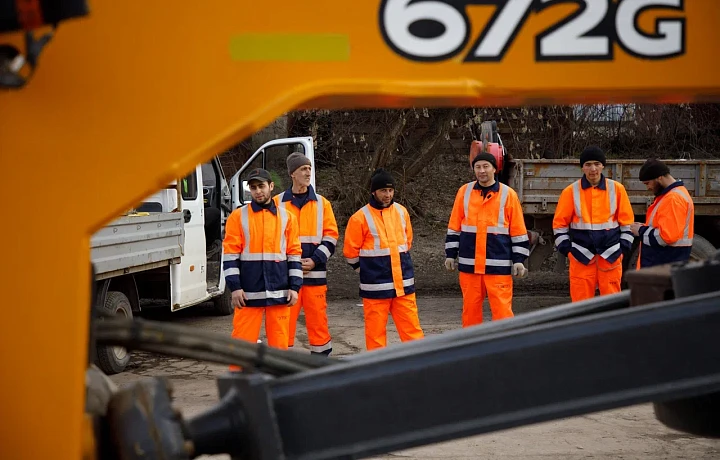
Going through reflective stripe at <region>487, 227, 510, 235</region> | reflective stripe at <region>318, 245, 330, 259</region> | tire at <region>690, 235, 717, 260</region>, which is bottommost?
tire at <region>690, 235, 717, 260</region>

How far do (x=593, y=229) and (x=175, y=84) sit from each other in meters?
7.34

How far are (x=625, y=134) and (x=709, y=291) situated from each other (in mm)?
17693

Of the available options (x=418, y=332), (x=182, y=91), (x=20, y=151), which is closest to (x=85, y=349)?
(x=20, y=151)

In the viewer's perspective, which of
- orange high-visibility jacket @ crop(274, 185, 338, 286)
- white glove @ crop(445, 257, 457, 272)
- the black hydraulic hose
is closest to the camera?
the black hydraulic hose

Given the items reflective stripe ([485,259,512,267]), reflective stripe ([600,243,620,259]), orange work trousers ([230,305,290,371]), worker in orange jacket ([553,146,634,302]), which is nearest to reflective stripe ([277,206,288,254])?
orange work trousers ([230,305,290,371])

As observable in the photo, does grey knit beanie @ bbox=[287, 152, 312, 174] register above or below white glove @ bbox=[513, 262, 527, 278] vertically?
above

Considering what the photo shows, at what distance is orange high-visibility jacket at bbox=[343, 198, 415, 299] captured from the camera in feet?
25.3

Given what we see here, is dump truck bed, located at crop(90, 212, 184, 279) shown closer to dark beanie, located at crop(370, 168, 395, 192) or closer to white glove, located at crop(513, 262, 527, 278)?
dark beanie, located at crop(370, 168, 395, 192)

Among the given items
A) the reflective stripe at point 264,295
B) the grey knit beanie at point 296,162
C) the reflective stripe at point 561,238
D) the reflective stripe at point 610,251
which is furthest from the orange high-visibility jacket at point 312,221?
the reflective stripe at point 610,251

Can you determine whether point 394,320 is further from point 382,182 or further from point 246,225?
point 246,225

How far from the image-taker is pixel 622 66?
1.91 m

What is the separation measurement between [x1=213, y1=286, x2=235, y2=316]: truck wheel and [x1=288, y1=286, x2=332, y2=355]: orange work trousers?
3.36 m

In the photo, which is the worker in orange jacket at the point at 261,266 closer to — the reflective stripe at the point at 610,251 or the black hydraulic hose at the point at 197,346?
the reflective stripe at the point at 610,251

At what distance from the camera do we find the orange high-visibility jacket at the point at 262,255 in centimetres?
720
